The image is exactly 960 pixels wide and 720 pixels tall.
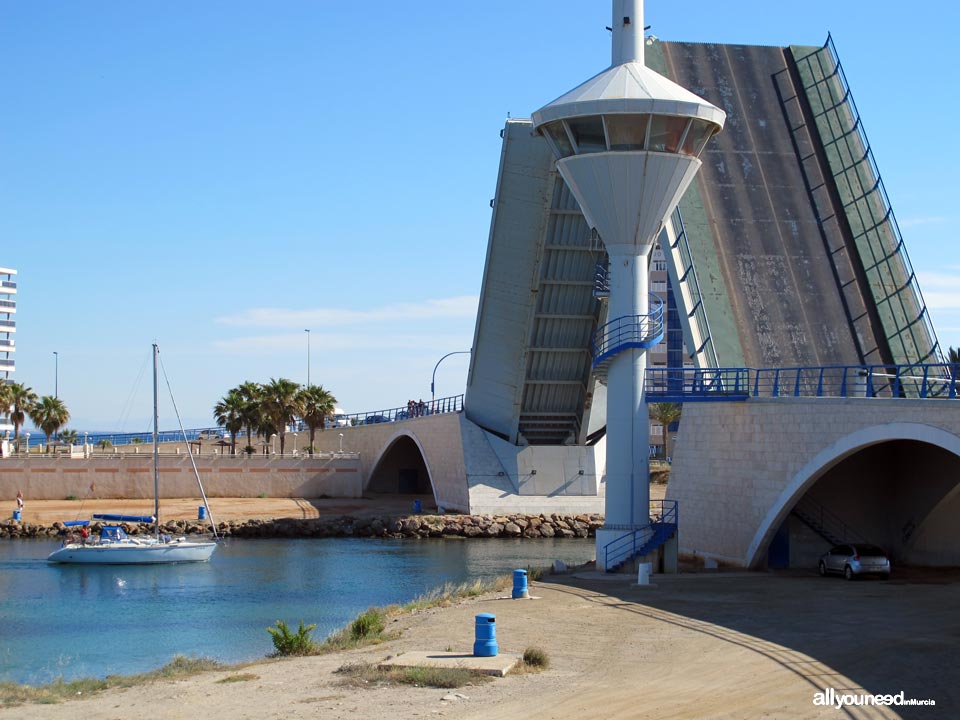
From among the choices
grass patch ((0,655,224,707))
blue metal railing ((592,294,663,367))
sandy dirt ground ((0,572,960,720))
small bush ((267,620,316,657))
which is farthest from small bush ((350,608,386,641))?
blue metal railing ((592,294,663,367))

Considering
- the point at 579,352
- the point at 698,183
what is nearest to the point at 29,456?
the point at 579,352

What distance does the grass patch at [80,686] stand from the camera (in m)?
20.2

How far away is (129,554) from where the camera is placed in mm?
51625

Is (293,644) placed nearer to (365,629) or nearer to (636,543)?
(365,629)

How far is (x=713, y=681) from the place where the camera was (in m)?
19.2

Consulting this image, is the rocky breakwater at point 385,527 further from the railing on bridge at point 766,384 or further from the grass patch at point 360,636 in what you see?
the grass patch at point 360,636

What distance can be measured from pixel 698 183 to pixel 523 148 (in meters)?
8.37

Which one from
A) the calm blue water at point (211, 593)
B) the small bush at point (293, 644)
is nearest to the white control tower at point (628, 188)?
the calm blue water at point (211, 593)

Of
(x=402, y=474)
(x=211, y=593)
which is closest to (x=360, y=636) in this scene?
(x=211, y=593)

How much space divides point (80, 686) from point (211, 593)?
21.2 m

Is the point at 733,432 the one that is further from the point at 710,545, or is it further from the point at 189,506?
the point at 189,506

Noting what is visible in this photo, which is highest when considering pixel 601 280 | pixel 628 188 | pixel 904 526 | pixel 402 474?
pixel 628 188

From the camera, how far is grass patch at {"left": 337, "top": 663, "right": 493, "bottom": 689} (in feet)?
63.5

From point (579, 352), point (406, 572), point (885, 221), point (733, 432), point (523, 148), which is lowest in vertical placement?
point (406, 572)
